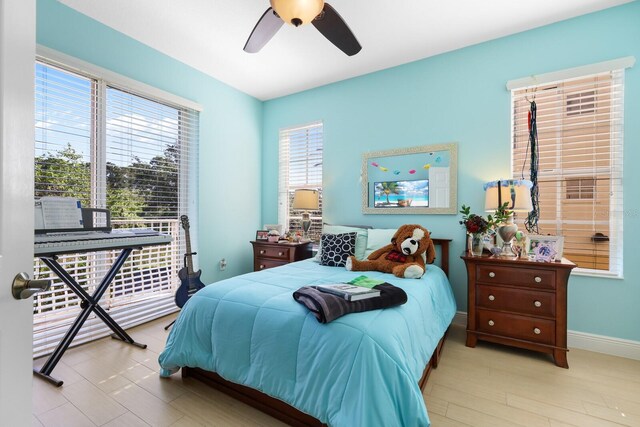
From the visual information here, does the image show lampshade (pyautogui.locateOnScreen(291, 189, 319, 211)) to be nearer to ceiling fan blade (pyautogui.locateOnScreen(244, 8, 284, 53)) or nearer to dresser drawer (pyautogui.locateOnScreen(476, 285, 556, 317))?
ceiling fan blade (pyautogui.locateOnScreen(244, 8, 284, 53))

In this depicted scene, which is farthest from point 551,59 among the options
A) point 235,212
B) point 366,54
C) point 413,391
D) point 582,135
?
point 235,212

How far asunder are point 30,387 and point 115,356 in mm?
1906

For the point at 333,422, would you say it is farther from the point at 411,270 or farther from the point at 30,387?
the point at 411,270

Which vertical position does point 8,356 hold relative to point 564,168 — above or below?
below

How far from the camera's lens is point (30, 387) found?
78 centimetres

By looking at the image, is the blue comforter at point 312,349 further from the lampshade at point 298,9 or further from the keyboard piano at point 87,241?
the lampshade at point 298,9

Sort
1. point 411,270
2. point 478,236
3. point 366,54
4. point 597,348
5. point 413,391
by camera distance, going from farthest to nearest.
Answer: point 366,54, point 478,236, point 597,348, point 411,270, point 413,391

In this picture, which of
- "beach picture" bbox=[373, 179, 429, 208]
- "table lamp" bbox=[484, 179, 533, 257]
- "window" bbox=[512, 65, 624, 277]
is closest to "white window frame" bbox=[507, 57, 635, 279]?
"window" bbox=[512, 65, 624, 277]

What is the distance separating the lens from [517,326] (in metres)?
2.38

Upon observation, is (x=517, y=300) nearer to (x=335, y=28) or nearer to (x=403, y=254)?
(x=403, y=254)

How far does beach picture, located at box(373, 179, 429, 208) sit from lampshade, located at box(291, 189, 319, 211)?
74cm

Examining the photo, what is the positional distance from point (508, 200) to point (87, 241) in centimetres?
315

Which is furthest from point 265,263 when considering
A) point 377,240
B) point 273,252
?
point 377,240

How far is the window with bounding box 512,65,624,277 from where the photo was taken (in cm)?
246
